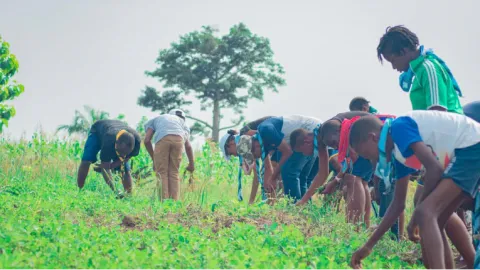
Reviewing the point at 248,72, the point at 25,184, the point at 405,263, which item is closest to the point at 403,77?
the point at 405,263

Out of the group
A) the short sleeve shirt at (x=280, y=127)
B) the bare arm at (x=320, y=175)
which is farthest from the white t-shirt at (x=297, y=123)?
the bare arm at (x=320, y=175)

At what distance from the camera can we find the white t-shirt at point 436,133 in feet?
15.6

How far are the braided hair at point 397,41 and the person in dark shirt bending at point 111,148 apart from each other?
5477 mm

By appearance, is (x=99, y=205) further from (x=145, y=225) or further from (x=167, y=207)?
(x=145, y=225)

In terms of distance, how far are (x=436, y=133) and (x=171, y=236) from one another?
99.6 inches

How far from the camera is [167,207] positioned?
8109 millimetres

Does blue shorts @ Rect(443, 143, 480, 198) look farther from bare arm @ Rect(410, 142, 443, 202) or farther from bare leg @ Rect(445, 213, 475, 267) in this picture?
bare leg @ Rect(445, 213, 475, 267)

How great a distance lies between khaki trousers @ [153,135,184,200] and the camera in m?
11.0

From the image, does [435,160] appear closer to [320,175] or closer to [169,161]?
[320,175]

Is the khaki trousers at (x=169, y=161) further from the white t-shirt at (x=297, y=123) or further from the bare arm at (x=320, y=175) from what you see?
the bare arm at (x=320, y=175)

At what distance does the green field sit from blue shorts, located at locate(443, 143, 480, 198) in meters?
0.91

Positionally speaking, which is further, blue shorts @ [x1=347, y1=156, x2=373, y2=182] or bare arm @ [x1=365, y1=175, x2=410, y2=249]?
blue shorts @ [x1=347, y1=156, x2=373, y2=182]

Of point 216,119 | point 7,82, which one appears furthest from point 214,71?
point 7,82

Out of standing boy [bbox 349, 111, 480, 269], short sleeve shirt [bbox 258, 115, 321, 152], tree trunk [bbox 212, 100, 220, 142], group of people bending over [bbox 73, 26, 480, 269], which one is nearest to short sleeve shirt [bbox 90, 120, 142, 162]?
group of people bending over [bbox 73, 26, 480, 269]
